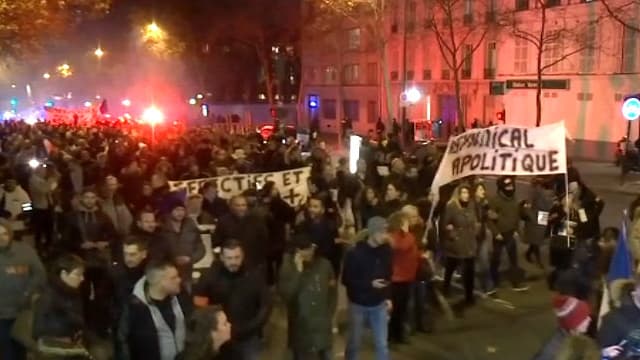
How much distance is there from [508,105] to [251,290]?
41.4 meters

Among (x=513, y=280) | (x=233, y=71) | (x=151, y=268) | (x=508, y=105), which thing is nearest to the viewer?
(x=151, y=268)

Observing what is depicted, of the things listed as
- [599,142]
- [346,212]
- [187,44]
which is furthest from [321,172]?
[187,44]

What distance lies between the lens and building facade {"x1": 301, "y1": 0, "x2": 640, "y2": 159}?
3903cm

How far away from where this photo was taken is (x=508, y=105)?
45688 mm

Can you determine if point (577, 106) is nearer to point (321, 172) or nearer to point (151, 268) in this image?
point (321, 172)

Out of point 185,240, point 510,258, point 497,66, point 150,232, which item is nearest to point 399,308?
point 185,240

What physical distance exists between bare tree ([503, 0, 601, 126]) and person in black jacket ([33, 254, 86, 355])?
34.5 m

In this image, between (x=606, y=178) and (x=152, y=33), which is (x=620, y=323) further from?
(x=152, y=33)

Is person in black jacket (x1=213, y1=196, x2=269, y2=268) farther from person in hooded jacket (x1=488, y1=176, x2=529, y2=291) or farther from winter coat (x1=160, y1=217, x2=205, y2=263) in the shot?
person in hooded jacket (x1=488, y1=176, x2=529, y2=291)

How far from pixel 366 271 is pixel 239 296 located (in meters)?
1.65

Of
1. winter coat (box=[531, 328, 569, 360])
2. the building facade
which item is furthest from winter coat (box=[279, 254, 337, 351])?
the building facade

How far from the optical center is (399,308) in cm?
874

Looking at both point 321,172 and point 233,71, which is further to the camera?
point 233,71

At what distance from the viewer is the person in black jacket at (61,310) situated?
5.51 meters
